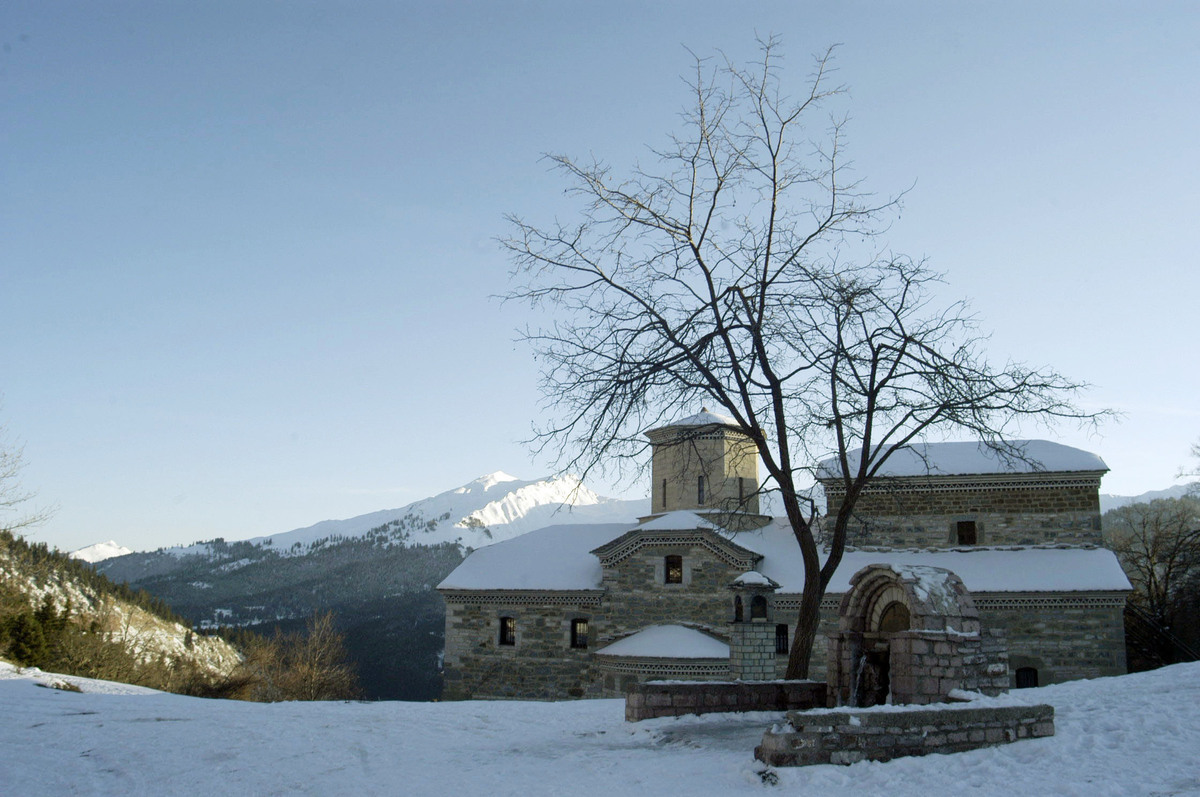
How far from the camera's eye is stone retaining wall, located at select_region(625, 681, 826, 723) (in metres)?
10.7

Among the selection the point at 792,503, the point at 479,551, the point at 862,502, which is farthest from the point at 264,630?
the point at 792,503

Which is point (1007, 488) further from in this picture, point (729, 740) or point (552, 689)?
point (729, 740)

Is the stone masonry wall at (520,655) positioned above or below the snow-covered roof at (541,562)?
below

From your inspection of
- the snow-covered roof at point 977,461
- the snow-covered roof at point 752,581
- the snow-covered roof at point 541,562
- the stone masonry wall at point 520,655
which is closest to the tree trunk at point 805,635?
the snow-covered roof at point 752,581

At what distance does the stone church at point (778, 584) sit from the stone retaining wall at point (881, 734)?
42.3ft

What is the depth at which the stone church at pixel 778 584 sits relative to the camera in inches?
850

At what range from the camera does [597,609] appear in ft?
81.5

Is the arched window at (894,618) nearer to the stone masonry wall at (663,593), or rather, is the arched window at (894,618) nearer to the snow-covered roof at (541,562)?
the stone masonry wall at (663,593)

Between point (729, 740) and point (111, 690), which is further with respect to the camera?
point (111, 690)

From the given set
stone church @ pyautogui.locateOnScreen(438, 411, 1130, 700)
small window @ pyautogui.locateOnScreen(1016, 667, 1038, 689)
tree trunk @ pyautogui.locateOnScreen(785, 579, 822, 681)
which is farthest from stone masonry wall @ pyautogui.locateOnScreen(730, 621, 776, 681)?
small window @ pyautogui.locateOnScreen(1016, 667, 1038, 689)

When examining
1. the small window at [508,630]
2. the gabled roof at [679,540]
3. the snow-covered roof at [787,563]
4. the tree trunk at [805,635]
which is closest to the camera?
the tree trunk at [805,635]

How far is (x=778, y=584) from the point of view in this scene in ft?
72.6

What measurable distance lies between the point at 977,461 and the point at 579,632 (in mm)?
13068

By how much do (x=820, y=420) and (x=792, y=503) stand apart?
1318mm
